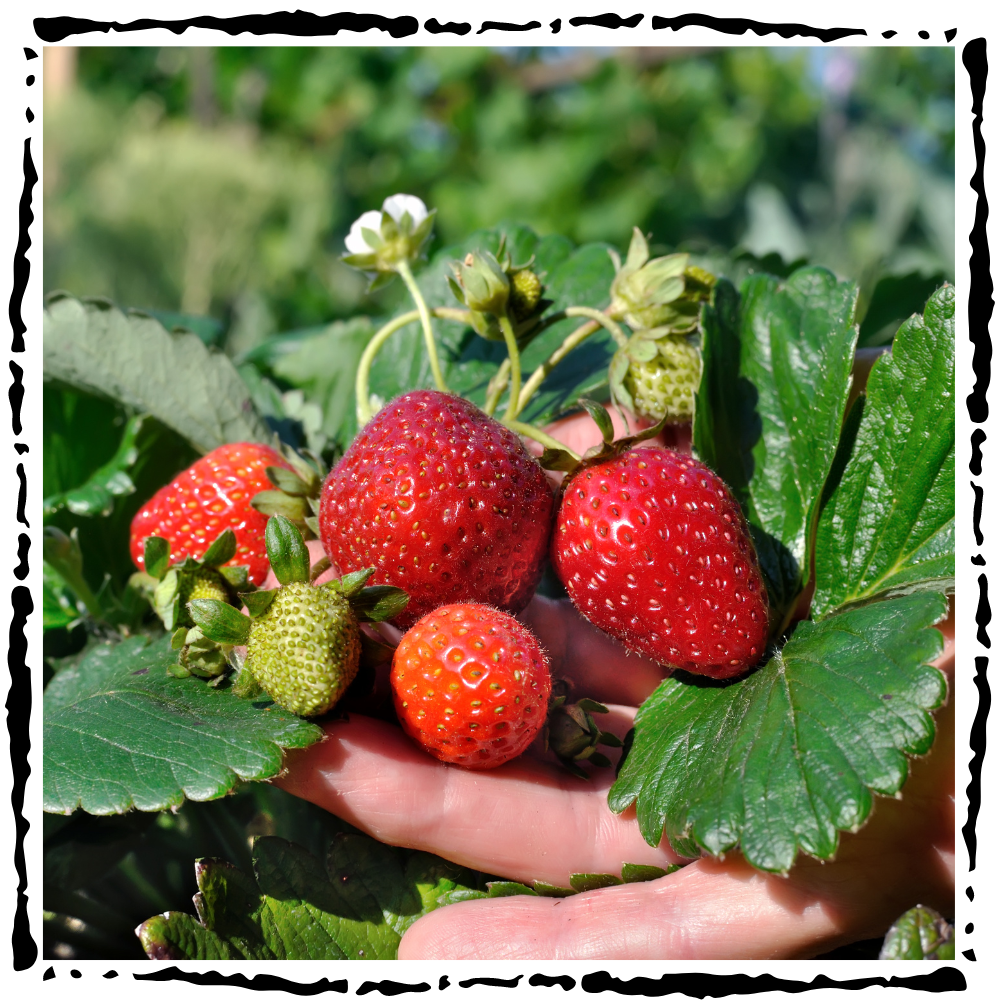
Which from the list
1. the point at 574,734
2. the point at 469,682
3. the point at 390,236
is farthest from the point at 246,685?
the point at 390,236

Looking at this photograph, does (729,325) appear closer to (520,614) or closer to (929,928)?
(520,614)

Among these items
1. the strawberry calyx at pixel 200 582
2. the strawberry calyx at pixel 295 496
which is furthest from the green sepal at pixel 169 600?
the strawberry calyx at pixel 295 496

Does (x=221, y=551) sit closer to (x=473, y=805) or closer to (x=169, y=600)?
(x=169, y=600)

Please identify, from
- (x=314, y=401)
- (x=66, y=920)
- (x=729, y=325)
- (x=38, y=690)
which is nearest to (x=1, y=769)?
(x=38, y=690)

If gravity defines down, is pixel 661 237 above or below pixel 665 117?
below

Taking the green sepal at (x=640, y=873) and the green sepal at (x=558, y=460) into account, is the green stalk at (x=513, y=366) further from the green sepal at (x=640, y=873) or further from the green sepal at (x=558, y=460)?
the green sepal at (x=640, y=873)

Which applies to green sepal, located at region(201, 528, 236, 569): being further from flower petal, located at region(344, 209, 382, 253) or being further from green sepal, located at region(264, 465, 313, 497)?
flower petal, located at region(344, 209, 382, 253)
